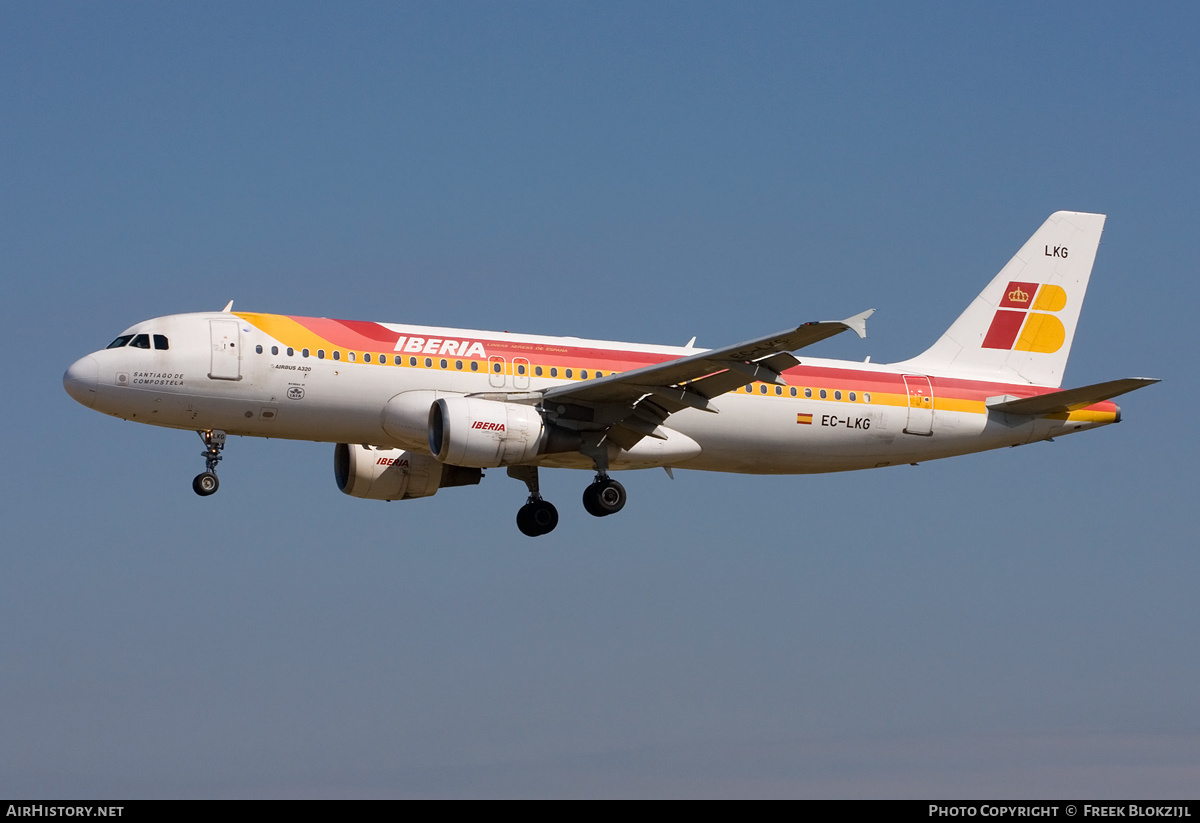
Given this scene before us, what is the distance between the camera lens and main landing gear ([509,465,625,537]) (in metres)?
36.9

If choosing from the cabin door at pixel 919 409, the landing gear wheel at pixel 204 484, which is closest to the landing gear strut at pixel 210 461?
the landing gear wheel at pixel 204 484

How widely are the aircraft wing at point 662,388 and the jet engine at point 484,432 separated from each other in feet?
3.36

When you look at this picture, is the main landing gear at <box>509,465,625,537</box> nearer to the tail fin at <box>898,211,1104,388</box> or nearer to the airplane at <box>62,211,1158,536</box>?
the airplane at <box>62,211,1158,536</box>

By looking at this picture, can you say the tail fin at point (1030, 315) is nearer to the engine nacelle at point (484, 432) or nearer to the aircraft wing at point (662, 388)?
the aircraft wing at point (662, 388)

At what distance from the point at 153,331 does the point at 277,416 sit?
340 centimetres

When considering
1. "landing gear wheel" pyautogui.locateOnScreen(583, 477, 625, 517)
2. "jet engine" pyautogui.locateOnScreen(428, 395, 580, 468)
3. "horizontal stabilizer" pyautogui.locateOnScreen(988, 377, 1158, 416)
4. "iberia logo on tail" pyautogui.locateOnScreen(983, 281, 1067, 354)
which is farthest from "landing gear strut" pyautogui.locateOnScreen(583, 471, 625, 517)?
"iberia logo on tail" pyautogui.locateOnScreen(983, 281, 1067, 354)

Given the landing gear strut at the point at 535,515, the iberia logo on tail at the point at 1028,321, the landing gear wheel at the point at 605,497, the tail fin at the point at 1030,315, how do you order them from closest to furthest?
the landing gear wheel at the point at 605,497, the landing gear strut at the point at 535,515, the tail fin at the point at 1030,315, the iberia logo on tail at the point at 1028,321

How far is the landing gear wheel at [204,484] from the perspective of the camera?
3581 cm

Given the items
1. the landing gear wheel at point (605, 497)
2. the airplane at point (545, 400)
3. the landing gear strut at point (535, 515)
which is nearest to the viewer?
the airplane at point (545, 400)

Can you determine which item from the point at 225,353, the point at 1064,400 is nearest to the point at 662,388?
the point at 225,353
